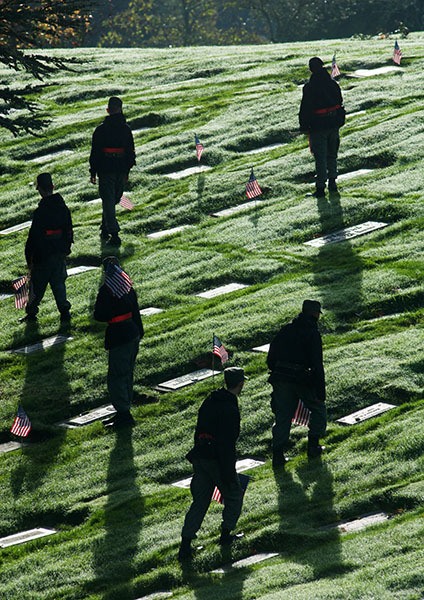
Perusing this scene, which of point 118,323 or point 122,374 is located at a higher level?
point 118,323

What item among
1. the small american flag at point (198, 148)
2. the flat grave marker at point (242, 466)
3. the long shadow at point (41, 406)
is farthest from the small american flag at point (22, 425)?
the small american flag at point (198, 148)

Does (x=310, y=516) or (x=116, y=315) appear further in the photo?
(x=116, y=315)

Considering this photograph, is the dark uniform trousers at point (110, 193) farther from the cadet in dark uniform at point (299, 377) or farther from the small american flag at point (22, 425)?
the cadet in dark uniform at point (299, 377)

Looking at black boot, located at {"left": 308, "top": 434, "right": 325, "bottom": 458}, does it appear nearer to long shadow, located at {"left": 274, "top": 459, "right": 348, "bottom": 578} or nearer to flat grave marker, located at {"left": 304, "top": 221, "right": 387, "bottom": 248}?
long shadow, located at {"left": 274, "top": 459, "right": 348, "bottom": 578}

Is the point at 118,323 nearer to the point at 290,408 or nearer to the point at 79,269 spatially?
the point at 290,408

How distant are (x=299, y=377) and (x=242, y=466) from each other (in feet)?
4.45

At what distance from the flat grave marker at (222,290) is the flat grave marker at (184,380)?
9.65 feet

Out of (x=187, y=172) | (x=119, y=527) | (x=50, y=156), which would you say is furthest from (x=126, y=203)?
(x=119, y=527)

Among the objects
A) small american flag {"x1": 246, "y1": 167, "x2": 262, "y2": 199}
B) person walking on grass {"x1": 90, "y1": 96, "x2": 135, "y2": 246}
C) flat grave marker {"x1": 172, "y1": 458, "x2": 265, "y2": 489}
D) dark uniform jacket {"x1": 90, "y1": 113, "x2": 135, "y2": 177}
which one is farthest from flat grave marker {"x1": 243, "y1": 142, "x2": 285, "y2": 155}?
flat grave marker {"x1": 172, "y1": 458, "x2": 265, "y2": 489}

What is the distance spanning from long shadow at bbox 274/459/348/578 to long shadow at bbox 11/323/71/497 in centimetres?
315

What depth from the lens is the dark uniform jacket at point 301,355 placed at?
Answer: 13.7 metres

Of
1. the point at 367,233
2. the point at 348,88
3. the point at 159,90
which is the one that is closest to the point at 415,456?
the point at 367,233

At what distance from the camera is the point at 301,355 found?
45.2 feet

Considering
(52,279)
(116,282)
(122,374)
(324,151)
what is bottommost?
(122,374)
